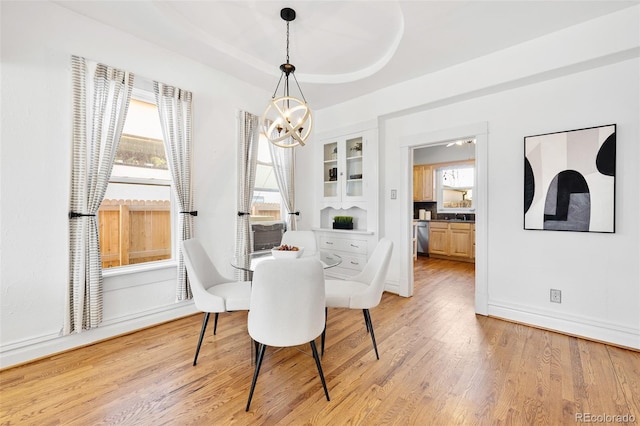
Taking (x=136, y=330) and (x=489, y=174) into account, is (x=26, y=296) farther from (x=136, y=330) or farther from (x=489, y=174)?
(x=489, y=174)

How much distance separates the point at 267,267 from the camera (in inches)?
61.6

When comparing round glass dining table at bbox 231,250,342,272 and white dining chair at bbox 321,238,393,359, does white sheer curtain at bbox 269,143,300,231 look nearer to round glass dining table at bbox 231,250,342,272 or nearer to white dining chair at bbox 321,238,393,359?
Result: round glass dining table at bbox 231,250,342,272

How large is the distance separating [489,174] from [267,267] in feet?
9.50

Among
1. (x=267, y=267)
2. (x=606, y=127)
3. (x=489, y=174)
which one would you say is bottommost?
(x=267, y=267)

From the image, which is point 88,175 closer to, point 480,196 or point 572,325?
point 480,196

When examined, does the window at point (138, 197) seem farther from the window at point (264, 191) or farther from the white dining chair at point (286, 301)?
the white dining chair at point (286, 301)

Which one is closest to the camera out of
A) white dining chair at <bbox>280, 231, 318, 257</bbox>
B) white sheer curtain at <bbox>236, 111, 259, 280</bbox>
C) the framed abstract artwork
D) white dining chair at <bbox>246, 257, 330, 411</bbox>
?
white dining chair at <bbox>246, 257, 330, 411</bbox>

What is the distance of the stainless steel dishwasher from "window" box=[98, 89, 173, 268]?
18.4 ft

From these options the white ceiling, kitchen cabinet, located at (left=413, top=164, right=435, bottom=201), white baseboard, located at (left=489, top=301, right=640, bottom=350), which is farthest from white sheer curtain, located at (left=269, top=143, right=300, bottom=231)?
kitchen cabinet, located at (left=413, top=164, right=435, bottom=201)

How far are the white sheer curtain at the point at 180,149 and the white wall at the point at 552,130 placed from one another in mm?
2616

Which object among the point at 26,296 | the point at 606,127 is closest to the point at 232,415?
the point at 26,296

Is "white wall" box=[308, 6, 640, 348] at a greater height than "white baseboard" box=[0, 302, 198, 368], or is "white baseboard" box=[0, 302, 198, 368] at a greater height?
"white wall" box=[308, 6, 640, 348]

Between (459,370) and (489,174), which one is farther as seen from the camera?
(489,174)

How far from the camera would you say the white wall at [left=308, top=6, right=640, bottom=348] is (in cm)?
245
